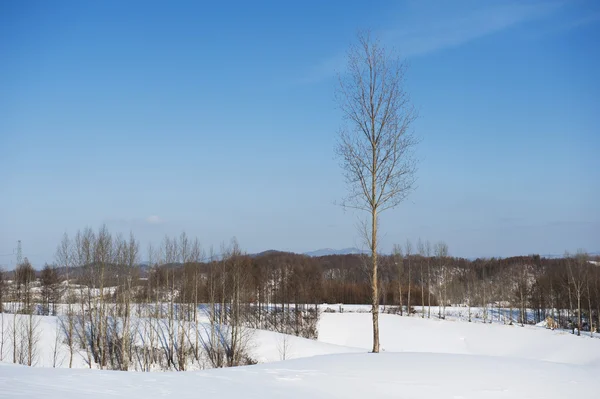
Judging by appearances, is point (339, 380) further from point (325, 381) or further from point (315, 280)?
point (315, 280)

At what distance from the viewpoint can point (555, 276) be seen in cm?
5744

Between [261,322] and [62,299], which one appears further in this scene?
[261,322]

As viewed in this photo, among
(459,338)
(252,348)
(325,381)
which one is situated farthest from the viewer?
(459,338)

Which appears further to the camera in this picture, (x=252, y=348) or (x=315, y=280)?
(x=315, y=280)

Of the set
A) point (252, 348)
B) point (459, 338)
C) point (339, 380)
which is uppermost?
point (339, 380)

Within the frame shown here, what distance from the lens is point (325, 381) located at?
24.2ft

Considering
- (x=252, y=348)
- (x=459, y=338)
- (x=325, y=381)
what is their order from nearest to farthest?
(x=325, y=381)
(x=252, y=348)
(x=459, y=338)

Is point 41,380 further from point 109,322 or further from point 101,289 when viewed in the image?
point 109,322

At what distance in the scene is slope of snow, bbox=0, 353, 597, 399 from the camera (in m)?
6.03

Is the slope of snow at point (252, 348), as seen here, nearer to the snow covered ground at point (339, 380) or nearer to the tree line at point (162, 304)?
the tree line at point (162, 304)

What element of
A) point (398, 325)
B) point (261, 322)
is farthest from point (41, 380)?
point (261, 322)

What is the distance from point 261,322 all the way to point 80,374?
44.9 metres

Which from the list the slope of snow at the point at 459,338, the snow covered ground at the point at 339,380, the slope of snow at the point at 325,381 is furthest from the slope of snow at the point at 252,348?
the slope of snow at the point at 325,381

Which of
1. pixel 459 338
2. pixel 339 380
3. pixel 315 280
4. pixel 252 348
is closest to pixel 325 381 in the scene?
pixel 339 380
